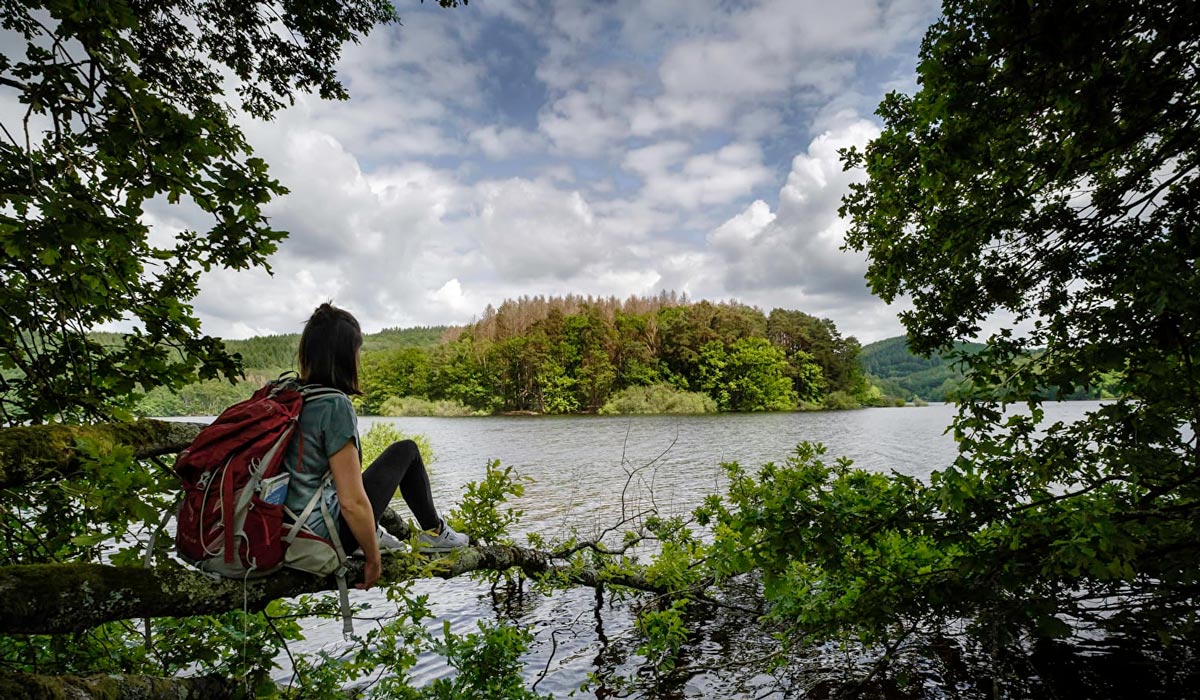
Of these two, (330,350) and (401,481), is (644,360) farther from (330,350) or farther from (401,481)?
(330,350)

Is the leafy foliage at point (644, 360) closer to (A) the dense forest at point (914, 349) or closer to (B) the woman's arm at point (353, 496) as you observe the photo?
(A) the dense forest at point (914, 349)

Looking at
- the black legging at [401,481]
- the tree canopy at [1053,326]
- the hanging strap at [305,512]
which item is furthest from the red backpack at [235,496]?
the tree canopy at [1053,326]

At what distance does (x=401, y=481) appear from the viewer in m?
3.36

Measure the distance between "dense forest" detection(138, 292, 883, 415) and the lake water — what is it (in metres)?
32.5

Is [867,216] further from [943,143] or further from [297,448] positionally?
[297,448]

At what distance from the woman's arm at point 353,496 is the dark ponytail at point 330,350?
0.41m

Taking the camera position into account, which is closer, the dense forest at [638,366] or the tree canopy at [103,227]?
the tree canopy at [103,227]

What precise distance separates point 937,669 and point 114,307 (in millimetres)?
7345

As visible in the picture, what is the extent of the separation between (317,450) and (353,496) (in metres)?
0.27

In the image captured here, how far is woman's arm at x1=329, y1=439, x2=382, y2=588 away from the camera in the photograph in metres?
2.54

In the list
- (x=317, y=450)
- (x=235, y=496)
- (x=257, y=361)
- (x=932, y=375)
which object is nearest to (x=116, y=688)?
(x=235, y=496)

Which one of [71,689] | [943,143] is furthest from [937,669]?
[71,689]

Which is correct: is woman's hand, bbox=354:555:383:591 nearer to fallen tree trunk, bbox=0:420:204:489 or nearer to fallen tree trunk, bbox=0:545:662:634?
fallen tree trunk, bbox=0:545:662:634

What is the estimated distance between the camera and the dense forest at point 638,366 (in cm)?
7012
